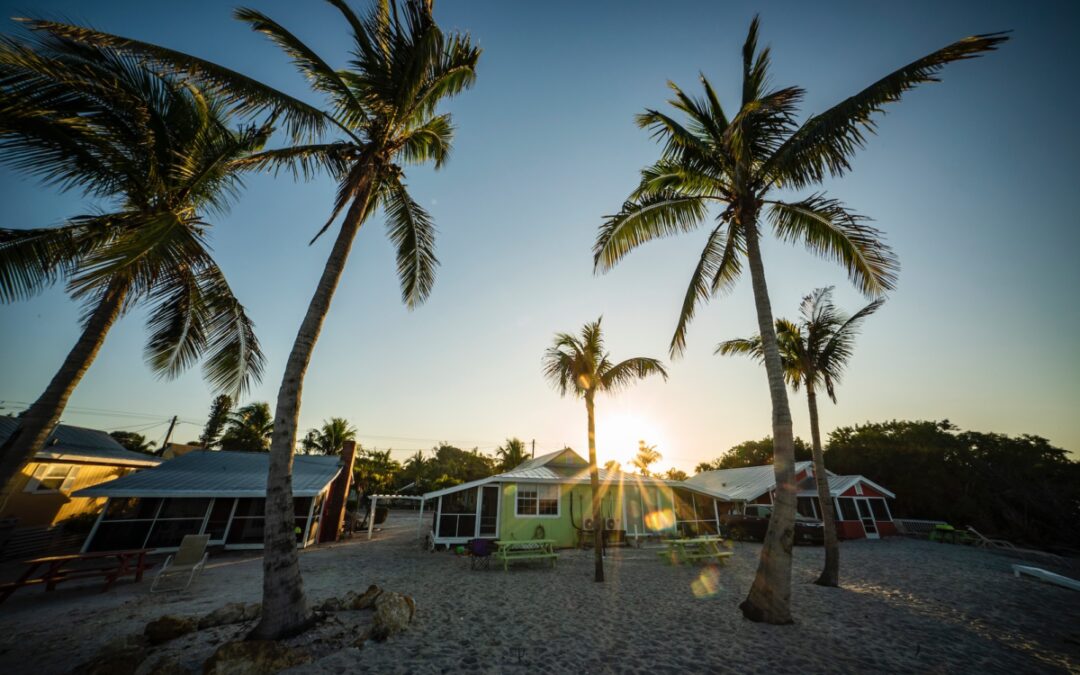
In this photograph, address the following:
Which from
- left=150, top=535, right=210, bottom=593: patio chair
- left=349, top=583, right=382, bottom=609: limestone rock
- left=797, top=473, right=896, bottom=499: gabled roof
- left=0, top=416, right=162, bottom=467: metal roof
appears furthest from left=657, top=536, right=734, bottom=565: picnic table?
left=0, top=416, right=162, bottom=467: metal roof

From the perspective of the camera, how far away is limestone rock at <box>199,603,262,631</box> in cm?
601

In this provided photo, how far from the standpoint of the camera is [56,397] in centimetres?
535

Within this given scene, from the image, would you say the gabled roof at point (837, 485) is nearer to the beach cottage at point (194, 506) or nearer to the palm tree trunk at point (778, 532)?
the palm tree trunk at point (778, 532)

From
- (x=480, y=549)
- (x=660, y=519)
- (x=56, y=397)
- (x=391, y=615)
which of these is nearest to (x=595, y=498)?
(x=480, y=549)

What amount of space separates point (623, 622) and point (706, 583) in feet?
16.2

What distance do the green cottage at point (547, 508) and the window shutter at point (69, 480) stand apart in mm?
15728

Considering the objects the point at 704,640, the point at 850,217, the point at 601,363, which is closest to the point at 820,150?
→ the point at 850,217

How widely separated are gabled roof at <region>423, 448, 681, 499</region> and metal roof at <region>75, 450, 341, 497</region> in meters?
5.92

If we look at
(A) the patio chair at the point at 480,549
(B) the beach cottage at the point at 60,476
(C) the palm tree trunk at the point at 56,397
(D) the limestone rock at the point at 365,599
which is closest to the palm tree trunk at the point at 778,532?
(D) the limestone rock at the point at 365,599

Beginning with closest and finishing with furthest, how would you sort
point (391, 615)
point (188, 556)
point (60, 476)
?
point (391, 615)
point (188, 556)
point (60, 476)

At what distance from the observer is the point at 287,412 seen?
18.6ft

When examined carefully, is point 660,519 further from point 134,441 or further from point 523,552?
point 134,441

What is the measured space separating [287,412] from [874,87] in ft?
36.2

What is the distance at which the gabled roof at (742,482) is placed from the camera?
23.9 metres
